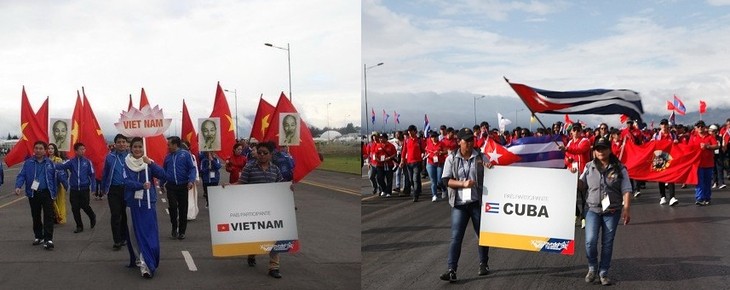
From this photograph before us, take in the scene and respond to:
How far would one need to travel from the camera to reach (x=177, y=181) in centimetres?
1255

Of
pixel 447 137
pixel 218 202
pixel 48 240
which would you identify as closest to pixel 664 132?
pixel 447 137

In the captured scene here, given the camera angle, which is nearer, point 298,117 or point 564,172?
point 564,172

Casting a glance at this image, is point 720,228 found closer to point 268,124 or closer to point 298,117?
point 298,117

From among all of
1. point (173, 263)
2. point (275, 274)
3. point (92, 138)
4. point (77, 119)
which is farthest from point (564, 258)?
point (77, 119)

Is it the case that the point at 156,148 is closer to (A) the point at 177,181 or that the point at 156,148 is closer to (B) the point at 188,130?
(B) the point at 188,130

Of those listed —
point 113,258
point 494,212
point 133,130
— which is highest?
point 133,130

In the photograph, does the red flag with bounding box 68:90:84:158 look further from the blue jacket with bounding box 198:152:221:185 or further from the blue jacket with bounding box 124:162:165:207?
the blue jacket with bounding box 124:162:165:207

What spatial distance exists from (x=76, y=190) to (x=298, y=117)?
16.8 feet

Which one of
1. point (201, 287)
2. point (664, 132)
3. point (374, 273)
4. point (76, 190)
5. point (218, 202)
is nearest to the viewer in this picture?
point (201, 287)

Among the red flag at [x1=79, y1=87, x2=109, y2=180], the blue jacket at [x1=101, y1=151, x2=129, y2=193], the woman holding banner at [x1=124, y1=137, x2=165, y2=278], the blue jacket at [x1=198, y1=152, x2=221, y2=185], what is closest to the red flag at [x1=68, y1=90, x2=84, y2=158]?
the red flag at [x1=79, y1=87, x2=109, y2=180]

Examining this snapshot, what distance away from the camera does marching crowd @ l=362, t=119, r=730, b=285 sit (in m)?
7.93

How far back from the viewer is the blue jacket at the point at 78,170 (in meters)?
13.2

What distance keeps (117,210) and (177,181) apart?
179 centimetres

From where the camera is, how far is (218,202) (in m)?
9.32
